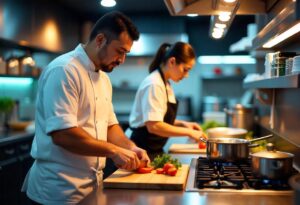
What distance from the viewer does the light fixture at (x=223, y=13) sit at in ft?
5.85

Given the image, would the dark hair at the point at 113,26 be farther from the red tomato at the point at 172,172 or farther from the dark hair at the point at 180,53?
the dark hair at the point at 180,53

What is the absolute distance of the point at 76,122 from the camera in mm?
1475

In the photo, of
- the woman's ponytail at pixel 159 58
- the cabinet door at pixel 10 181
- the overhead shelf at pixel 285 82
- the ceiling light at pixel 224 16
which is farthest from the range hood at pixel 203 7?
the cabinet door at pixel 10 181

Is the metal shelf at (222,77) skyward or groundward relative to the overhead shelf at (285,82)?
skyward

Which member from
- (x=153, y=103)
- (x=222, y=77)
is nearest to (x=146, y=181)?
(x=153, y=103)

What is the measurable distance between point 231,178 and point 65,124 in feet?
2.26

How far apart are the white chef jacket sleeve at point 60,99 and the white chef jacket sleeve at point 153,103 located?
34.2 inches

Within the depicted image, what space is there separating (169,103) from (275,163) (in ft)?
3.74

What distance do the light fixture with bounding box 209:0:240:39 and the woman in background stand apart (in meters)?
0.23

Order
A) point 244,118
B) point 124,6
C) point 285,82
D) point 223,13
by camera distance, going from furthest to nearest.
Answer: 1. point 124,6
2. point 244,118
3. point 223,13
4. point 285,82

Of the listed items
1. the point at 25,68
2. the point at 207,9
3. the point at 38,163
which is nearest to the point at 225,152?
the point at 38,163

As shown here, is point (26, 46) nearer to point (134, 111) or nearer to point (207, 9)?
point (134, 111)

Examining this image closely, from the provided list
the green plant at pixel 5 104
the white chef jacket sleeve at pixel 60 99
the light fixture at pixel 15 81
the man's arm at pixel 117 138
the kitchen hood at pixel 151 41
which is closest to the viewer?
the white chef jacket sleeve at pixel 60 99

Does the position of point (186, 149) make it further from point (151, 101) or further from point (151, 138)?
point (151, 101)
